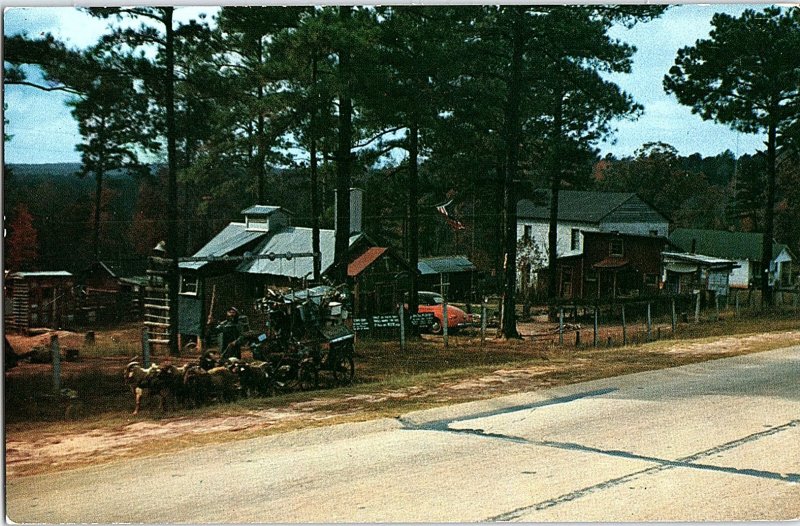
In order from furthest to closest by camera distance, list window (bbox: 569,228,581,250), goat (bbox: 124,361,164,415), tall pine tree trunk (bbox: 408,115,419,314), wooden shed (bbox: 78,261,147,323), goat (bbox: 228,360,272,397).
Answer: window (bbox: 569,228,581,250) < tall pine tree trunk (bbox: 408,115,419,314) < goat (bbox: 228,360,272,397) < goat (bbox: 124,361,164,415) < wooden shed (bbox: 78,261,147,323)

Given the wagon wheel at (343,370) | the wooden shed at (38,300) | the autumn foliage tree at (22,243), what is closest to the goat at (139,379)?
the wooden shed at (38,300)

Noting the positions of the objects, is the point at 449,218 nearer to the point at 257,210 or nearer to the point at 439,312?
the point at 439,312

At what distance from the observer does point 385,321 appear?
24.8 ft

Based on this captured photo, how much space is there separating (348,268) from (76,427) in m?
2.28

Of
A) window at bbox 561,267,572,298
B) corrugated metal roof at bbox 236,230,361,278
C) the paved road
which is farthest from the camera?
window at bbox 561,267,572,298

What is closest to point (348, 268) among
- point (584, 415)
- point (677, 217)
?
point (584, 415)

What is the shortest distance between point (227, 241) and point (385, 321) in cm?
171

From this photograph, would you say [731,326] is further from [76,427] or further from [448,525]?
[76,427]

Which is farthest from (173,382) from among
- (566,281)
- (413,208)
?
(566,281)

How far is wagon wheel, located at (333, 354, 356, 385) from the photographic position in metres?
7.27

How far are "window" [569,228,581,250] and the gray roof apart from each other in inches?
3.4

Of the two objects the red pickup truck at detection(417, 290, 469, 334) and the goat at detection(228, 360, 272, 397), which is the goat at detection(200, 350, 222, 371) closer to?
the goat at detection(228, 360, 272, 397)

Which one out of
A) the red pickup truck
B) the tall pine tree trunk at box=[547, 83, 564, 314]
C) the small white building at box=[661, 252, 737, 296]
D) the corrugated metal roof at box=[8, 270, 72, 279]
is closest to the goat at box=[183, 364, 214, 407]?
the corrugated metal roof at box=[8, 270, 72, 279]

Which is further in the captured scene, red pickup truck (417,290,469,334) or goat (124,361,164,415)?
red pickup truck (417,290,469,334)
